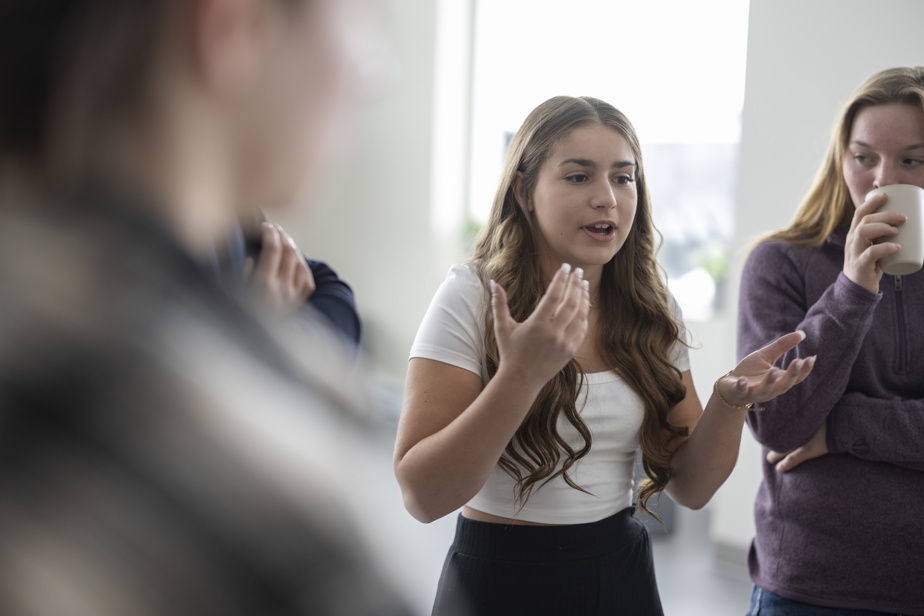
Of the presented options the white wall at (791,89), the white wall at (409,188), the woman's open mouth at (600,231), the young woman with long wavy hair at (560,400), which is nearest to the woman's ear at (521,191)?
the young woman with long wavy hair at (560,400)

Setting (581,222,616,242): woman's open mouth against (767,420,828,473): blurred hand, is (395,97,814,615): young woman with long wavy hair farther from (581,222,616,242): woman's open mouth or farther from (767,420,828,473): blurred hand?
(767,420,828,473): blurred hand

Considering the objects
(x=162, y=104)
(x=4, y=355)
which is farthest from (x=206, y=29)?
(x=4, y=355)

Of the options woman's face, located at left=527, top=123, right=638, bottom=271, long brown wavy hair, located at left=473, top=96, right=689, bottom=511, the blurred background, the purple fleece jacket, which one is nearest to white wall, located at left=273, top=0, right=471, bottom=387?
the blurred background

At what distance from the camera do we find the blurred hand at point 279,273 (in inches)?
26.7

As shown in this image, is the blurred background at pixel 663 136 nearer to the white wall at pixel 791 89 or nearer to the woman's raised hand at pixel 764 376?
the white wall at pixel 791 89

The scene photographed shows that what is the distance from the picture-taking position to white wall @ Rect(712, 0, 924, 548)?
110 inches

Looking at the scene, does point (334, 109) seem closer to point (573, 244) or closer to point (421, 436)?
point (421, 436)

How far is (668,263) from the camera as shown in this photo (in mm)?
4559

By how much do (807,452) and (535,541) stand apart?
1.99 feet

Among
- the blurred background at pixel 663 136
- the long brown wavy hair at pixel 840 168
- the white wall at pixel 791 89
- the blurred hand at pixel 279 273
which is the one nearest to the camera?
the blurred hand at pixel 279 273

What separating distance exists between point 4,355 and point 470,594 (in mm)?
1085

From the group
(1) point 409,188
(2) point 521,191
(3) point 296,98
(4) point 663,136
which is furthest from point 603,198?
(1) point 409,188

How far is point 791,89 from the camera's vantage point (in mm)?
3023

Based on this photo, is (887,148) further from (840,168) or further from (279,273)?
(279,273)
